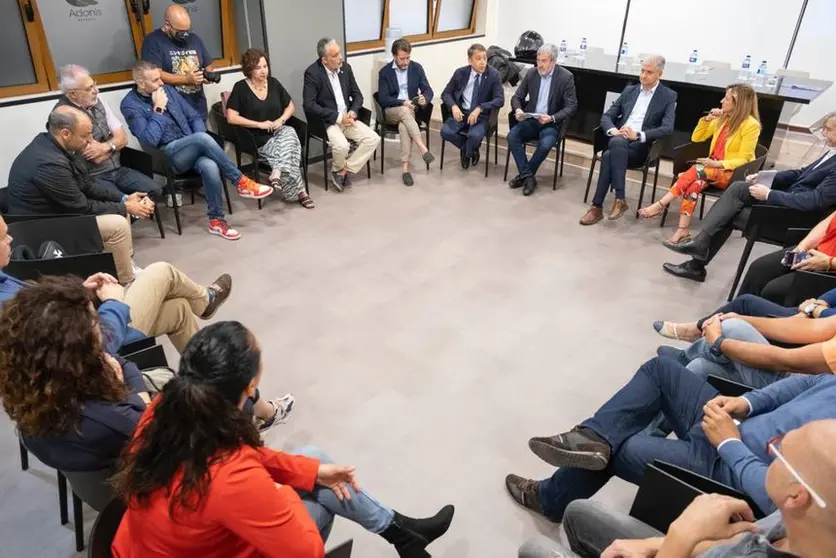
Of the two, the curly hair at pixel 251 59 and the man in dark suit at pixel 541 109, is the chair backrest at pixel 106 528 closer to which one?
the curly hair at pixel 251 59

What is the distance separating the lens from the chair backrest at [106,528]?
1338mm

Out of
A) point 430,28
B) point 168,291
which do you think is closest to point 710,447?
point 168,291

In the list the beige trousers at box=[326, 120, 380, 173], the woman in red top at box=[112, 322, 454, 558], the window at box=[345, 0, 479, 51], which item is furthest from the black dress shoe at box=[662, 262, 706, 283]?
the window at box=[345, 0, 479, 51]

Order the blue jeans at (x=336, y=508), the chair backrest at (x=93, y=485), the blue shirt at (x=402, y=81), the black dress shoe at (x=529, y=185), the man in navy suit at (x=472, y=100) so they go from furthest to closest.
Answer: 1. the blue shirt at (x=402, y=81)
2. the man in navy suit at (x=472, y=100)
3. the black dress shoe at (x=529, y=185)
4. the blue jeans at (x=336, y=508)
5. the chair backrest at (x=93, y=485)

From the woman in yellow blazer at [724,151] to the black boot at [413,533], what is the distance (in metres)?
2.94

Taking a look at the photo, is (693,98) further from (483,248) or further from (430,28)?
(430,28)

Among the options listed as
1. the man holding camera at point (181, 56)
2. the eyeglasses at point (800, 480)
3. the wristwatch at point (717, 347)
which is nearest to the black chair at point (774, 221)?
the wristwatch at point (717, 347)

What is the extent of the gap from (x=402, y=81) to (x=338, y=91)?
0.72 metres

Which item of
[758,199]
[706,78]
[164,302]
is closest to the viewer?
[164,302]

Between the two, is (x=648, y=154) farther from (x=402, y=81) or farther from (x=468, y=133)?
(x=402, y=81)

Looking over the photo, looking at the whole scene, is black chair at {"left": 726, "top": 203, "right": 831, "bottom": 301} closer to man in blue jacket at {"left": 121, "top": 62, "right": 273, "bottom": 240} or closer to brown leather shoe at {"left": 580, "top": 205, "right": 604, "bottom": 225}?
brown leather shoe at {"left": 580, "top": 205, "right": 604, "bottom": 225}

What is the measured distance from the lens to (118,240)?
10.7ft

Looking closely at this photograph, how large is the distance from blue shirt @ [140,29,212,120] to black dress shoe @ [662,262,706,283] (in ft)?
12.0

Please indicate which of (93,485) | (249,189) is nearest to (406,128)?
(249,189)
